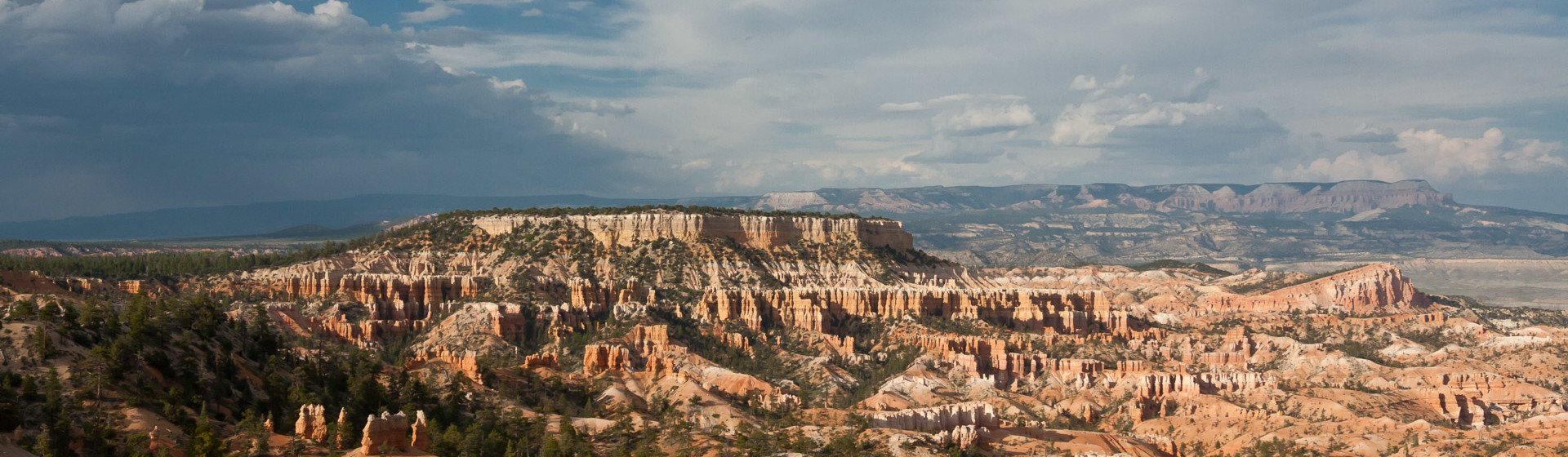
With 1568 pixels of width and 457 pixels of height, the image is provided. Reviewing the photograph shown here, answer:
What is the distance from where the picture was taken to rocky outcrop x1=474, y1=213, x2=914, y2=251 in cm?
18050

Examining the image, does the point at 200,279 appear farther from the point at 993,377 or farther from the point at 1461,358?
the point at 1461,358

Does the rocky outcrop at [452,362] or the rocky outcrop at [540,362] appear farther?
the rocky outcrop at [540,362]

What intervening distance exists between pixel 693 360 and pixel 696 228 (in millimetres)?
58416

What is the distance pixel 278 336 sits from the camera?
281 ft

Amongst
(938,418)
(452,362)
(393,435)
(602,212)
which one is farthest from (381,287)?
(393,435)

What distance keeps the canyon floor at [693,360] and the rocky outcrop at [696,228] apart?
1.24ft

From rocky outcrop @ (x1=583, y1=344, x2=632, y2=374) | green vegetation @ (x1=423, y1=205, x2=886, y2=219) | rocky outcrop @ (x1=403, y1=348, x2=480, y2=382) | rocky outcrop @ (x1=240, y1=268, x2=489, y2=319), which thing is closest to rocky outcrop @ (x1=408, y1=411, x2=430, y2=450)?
rocky outcrop @ (x1=403, y1=348, x2=480, y2=382)

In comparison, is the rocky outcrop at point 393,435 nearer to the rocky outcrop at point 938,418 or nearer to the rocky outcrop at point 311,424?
the rocky outcrop at point 311,424

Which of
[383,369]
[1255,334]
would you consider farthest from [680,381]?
[1255,334]

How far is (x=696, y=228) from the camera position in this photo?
182 m

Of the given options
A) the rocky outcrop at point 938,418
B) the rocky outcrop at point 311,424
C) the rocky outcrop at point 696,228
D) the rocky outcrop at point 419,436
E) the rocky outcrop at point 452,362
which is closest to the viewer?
the rocky outcrop at point 311,424

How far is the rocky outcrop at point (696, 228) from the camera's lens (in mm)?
180500

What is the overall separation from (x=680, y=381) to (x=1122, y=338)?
80535mm

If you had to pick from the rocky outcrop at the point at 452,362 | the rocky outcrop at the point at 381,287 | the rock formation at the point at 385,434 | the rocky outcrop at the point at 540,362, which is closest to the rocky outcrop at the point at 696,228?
the rocky outcrop at the point at 381,287
